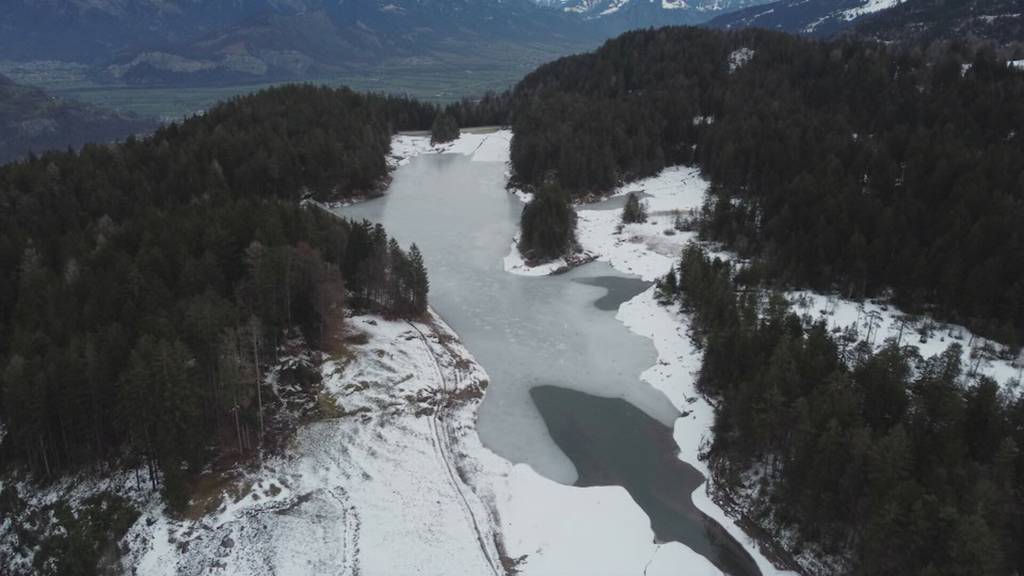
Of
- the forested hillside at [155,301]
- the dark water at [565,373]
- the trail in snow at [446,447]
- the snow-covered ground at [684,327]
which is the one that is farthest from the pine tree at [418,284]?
the snow-covered ground at [684,327]

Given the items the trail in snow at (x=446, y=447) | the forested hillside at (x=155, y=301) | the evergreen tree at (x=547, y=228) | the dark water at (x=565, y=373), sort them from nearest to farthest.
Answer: the trail in snow at (x=446, y=447)
the forested hillside at (x=155, y=301)
the dark water at (x=565, y=373)
the evergreen tree at (x=547, y=228)

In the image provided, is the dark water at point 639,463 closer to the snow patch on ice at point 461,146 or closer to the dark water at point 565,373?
the dark water at point 565,373

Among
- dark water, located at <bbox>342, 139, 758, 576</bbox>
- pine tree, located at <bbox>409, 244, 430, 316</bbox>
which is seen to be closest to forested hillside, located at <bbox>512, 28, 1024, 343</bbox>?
dark water, located at <bbox>342, 139, 758, 576</bbox>

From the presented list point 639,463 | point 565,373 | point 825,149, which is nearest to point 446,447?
point 639,463

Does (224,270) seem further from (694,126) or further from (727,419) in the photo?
(694,126)

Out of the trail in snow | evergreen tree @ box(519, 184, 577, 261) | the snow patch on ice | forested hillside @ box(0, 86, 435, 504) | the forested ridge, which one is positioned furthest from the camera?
the snow patch on ice

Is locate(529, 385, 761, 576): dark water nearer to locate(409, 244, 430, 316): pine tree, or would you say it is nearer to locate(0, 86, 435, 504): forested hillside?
locate(409, 244, 430, 316): pine tree

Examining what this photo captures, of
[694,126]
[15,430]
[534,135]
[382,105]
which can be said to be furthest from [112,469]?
[382,105]
